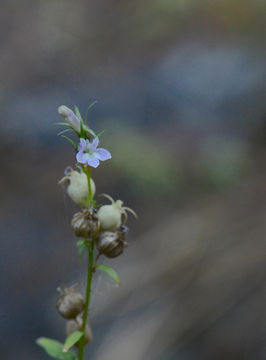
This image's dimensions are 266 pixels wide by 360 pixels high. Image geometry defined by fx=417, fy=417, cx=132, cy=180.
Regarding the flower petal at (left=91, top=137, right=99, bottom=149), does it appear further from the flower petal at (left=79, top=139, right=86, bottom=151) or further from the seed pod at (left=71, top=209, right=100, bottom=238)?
the seed pod at (left=71, top=209, right=100, bottom=238)

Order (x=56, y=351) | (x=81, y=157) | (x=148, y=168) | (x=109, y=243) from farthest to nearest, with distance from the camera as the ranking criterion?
(x=148, y=168)
(x=56, y=351)
(x=109, y=243)
(x=81, y=157)

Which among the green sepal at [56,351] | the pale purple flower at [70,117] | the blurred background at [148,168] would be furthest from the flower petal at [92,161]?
the blurred background at [148,168]

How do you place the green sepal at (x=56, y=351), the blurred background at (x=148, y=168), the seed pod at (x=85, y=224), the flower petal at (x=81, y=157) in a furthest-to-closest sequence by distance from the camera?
→ the blurred background at (x=148, y=168), the green sepal at (x=56, y=351), the seed pod at (x=85, y=224), the flower petal at (x=81, y=157)

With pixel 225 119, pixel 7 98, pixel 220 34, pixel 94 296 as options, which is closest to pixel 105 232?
pixel 94 296

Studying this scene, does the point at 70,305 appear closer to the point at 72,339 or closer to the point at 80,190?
the point at 72,339

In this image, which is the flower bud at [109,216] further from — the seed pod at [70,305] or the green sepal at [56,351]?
the green sepal at [56,351]

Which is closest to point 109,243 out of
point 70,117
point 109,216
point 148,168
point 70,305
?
point 109,216
